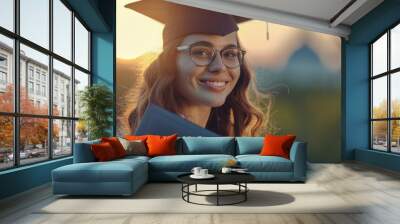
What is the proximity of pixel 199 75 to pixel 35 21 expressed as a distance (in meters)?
3.92

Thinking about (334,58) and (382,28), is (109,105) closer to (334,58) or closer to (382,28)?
(334,58)

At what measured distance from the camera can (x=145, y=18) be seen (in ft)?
29.1

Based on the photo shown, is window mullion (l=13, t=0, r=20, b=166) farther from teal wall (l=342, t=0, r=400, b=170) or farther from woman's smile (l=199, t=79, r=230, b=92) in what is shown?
teal wall (l=342, t=0, r=400, b=170)

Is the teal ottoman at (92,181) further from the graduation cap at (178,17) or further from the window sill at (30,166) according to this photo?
the graduation cap at (178,17)

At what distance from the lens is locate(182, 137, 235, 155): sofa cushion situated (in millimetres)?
6812

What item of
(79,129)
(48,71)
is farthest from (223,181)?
(79,129)

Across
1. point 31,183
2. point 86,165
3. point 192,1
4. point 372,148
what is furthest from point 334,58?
point 31,183

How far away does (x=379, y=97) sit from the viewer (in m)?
8.91

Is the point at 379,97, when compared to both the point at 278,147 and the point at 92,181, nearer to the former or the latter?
the point at 278,147

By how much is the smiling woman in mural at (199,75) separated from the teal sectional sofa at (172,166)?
1794mm

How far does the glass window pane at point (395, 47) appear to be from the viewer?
7968 millimetres

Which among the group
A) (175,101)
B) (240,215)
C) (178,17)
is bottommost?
(240,215)

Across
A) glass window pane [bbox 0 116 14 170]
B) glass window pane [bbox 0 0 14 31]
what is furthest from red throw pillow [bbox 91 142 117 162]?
glass window pane [bbox 0 0 14 31]

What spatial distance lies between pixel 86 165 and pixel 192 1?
496 centimetres
